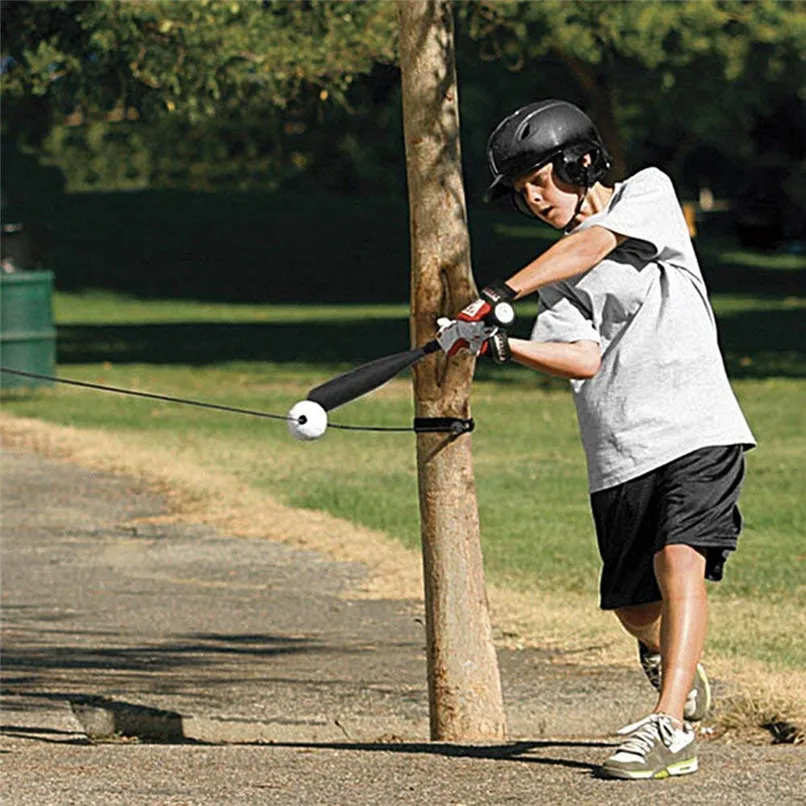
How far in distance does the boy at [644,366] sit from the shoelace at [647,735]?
4 centimetres

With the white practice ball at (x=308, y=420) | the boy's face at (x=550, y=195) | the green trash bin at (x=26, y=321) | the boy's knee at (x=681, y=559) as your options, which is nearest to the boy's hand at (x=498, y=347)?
the white practice ball at (x=308, y=420)

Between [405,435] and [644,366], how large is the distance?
11605 mm

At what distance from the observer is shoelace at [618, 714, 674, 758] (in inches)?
213

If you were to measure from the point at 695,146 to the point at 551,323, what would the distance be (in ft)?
204

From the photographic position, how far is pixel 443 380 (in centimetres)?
653

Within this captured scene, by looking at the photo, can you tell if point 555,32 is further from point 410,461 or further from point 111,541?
point 111,541

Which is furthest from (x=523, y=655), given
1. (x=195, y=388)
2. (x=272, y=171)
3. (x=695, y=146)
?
(x=695, y=146)

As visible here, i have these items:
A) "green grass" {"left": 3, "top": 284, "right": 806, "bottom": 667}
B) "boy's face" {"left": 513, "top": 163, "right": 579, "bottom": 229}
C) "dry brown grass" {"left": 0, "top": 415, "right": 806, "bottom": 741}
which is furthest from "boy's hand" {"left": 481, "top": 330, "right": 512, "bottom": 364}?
"green grass" {"left": 3, "top": 284, "right": 806, "bottom": 667}

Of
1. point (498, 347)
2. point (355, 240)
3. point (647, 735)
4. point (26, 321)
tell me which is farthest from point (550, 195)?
point (355, 240)

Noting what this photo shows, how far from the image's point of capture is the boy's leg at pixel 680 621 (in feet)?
18.4

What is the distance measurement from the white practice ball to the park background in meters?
2.35

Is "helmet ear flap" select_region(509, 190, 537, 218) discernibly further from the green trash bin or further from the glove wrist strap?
the green trash bin

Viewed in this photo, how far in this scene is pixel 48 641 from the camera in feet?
29.2

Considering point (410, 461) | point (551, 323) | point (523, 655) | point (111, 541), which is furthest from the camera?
point (410, 461)
